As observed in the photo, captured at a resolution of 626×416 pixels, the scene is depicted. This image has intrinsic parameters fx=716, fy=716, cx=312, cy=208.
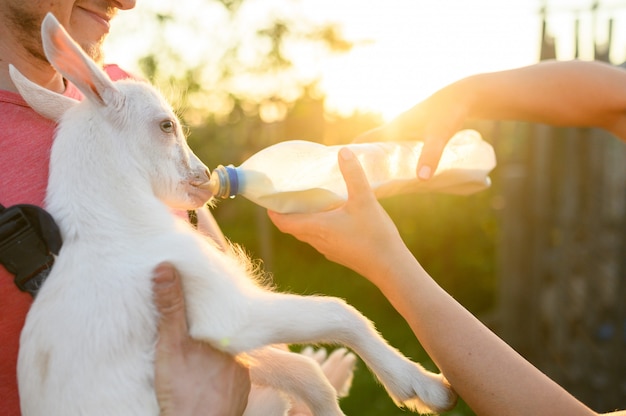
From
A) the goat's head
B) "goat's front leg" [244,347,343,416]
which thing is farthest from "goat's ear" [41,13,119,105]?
"goat's front leg" [244,347,343,416]

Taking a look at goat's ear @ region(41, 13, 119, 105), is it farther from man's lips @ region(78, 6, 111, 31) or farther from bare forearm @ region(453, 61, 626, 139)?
bare forearm @ region(453, 61, 626, 139)

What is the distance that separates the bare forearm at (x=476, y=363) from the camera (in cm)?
211

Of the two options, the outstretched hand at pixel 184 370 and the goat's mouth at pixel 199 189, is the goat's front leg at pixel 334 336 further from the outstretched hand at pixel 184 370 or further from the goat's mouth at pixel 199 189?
the goat's mouth at pixel 199 189

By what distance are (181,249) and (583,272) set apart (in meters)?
4.56

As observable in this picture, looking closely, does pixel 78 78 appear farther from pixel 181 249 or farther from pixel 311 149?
pixel 311 149

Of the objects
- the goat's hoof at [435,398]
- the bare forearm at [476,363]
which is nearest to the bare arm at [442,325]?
the bare forearm at [476,363]

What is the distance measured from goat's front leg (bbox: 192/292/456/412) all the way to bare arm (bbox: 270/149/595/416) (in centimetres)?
15

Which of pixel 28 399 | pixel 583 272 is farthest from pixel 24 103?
pixel 583 272

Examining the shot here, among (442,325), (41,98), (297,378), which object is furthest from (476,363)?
(41,98)

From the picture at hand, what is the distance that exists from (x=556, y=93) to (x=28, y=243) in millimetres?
2029

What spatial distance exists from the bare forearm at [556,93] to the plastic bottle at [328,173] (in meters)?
0.33

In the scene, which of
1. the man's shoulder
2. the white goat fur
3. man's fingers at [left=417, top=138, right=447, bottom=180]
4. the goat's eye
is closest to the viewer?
the white goat fur

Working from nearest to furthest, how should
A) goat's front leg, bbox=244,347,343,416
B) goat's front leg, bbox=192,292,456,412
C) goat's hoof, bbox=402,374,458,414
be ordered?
goat's front leg, bbox=192,292,456,412, goat's hoof, bbox=402,374,458,414, goat's front leg, bbox=244,347,343,416

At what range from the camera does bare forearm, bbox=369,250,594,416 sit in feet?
6.92
